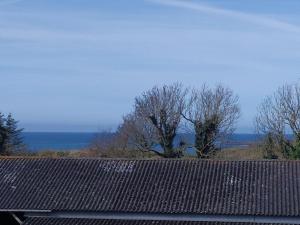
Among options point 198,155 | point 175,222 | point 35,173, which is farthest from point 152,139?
point 175,222

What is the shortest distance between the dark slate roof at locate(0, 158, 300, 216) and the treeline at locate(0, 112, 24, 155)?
26.2 metres

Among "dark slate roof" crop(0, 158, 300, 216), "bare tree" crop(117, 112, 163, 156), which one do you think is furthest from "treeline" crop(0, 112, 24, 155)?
"dark slate roof" crop(0, 158, 300, 216)

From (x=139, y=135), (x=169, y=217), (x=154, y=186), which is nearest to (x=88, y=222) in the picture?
(x=169, y=217)

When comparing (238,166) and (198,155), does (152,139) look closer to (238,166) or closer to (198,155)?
(198,155)

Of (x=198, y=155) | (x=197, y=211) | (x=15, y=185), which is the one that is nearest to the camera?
(x=197, y=211)

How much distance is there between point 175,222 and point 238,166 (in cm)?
454

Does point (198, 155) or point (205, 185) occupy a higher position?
point (205, 185)

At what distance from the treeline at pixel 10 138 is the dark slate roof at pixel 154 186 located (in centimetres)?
2617

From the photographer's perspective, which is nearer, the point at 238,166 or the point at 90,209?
the point at 90,209

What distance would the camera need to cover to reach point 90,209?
28141mm

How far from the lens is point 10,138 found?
6244cm

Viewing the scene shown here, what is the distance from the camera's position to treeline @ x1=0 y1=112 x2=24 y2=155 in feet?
193

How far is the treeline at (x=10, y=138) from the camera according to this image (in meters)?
58.8

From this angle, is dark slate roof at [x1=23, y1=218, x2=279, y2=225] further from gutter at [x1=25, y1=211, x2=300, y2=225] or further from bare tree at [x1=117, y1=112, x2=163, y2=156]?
bare tree at [x1=117, y1=112, x2=163, y2=156]
